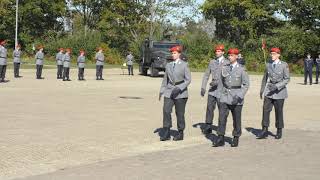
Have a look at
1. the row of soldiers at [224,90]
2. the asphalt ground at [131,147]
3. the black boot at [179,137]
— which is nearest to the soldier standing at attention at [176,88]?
the row of soldiers at [224,90]

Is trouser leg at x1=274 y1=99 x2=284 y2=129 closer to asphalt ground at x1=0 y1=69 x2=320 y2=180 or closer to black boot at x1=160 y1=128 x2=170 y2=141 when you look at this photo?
asphalt ground at x1=0 y1=69 x2=320 y2=180

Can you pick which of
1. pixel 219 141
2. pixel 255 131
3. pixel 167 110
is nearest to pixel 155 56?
pixel 255 131

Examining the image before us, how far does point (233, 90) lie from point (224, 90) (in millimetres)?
161

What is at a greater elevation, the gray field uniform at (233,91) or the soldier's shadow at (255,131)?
the gray field uniform at (233,91)

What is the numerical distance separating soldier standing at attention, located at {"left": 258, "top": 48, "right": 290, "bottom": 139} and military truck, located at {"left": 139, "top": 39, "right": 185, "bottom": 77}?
24.1 metres

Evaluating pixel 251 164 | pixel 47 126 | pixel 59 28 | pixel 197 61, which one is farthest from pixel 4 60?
pixel 59 28

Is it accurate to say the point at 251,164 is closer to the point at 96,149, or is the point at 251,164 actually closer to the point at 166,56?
the point at 96,149

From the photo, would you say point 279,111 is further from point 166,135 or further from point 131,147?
point 131,147

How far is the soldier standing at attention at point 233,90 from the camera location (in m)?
10.4

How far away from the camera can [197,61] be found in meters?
60.0

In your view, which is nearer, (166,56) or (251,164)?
(251,164)

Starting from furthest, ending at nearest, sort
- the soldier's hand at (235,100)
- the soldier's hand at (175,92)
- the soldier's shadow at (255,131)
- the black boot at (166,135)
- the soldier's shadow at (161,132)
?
the soldier's shadow at (255,131) < the soldier's shadow at (161,132) < the black boot at (166,135) < the soldier's hand at (175,92) < the soldier's hand at (235,100)

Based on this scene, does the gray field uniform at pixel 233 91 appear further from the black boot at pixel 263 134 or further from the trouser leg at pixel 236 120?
the black boot at pixel 263 134

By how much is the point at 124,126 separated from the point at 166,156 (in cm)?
356
